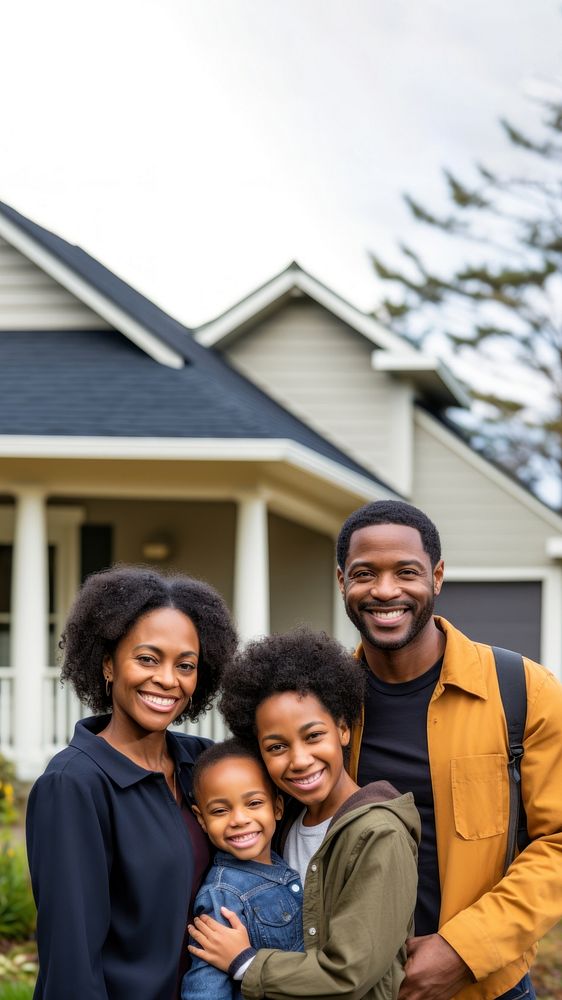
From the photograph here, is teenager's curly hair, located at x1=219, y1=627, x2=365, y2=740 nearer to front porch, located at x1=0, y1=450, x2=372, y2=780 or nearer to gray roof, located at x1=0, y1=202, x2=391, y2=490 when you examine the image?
gray roof, located at x1=0, y1=202, x2=391, y2=490

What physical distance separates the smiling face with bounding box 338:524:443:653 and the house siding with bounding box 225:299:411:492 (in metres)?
10.3

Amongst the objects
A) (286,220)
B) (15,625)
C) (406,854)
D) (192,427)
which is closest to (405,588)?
(406,854)

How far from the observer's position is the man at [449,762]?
286 centimetres

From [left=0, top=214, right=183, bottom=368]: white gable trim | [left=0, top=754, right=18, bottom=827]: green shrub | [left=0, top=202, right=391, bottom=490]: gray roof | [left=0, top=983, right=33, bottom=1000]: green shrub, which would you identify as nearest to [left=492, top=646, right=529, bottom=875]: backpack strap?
[left=0, top=983, right=33, bottom=1000]: green shrub

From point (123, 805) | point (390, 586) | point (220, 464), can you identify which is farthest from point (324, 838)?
point (220, 464)

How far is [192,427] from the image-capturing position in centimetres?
971

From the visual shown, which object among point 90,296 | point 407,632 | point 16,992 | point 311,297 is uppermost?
point 311,297

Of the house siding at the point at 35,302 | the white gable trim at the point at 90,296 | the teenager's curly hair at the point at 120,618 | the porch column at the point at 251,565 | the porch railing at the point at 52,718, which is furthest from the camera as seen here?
the house siding at the point at 35,302

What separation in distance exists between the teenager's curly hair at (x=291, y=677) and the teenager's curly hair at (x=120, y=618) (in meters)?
0.09

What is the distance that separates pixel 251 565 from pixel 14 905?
452cm

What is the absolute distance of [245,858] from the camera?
116 inches

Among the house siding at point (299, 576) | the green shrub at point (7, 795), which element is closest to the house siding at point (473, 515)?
the house siding at point (299, 576)

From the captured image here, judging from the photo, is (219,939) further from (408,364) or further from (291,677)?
(408,364)

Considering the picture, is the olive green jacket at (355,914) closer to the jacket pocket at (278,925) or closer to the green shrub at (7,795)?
the jacket pocket at (278,925)
